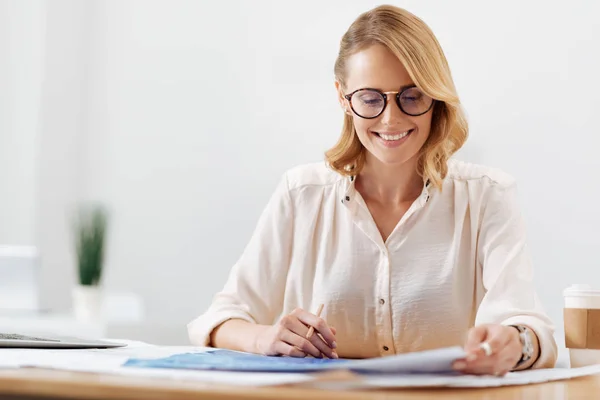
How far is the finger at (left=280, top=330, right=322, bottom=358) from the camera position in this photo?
126cm

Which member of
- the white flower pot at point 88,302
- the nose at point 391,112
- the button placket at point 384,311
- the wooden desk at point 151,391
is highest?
the nose at point 391,112

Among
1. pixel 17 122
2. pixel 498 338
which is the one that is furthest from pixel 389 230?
pixel 17 122

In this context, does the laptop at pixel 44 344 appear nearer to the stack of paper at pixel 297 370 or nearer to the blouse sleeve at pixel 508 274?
the stack of paper at pixel 297 370

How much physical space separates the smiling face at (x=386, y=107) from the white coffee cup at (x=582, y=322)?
0.44 meters

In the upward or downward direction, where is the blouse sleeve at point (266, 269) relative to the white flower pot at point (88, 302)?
upward

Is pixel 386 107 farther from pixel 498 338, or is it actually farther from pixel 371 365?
pixel 371 365

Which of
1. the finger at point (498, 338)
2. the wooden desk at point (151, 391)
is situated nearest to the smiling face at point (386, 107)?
the finger at point (498, 338)

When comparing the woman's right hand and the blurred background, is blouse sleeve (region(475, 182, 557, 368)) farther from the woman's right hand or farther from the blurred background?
the blurred background

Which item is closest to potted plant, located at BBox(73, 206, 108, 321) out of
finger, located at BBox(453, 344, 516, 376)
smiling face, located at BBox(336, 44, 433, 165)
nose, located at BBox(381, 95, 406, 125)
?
smiling face, located at BBox(336, 44, 433, 165)

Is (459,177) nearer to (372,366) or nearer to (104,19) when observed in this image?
(372,366)

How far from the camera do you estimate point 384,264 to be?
171 centimetres

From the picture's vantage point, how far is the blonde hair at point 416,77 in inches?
61.4

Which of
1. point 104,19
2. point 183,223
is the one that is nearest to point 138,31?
point 104,19

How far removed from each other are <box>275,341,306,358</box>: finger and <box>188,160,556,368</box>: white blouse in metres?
0.32
